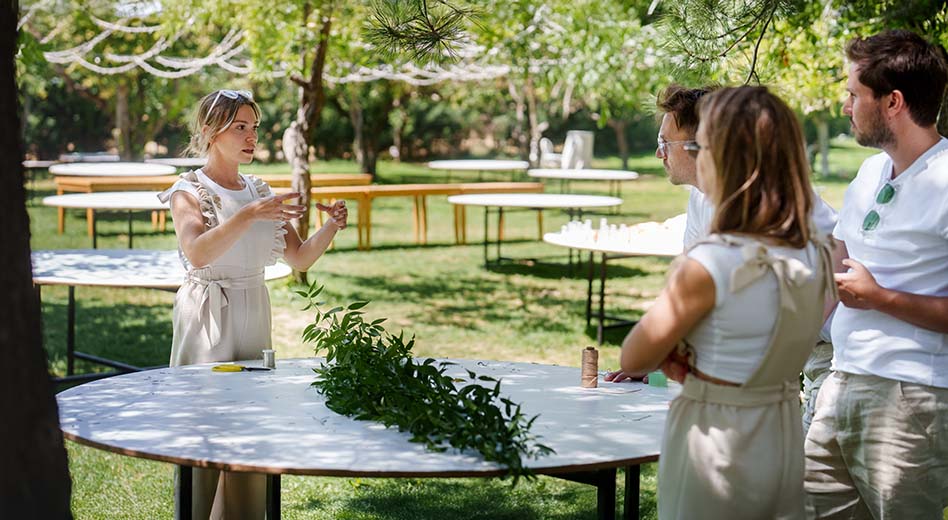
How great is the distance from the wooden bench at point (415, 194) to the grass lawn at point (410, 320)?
0.26 m

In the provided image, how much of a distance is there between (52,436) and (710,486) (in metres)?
1.41

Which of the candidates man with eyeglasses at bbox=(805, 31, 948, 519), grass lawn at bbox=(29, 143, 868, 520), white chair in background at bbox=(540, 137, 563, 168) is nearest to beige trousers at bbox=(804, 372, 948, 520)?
man with eyeglasses at bbox=(805, 31, 948, 519)

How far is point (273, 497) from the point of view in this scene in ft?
10.2

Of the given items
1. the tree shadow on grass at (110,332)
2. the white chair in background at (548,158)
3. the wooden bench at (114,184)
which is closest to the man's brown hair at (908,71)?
the tree shadow on grass at (110,332)

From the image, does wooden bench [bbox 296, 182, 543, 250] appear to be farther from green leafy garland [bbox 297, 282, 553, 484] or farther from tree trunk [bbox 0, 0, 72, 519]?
tree trunk [bbox 0, 0, 72, 519]

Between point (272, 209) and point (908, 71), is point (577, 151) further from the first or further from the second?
point (908, 71)

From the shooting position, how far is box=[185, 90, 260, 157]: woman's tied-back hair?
3.92 meters

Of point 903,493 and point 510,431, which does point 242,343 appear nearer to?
point 510,431

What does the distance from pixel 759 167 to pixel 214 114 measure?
231cm

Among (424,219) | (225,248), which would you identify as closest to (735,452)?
(225,248)

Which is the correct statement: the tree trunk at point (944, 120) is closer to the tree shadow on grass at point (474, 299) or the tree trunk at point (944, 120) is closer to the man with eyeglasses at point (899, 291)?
the man with eyeglasses at point (899, 291)

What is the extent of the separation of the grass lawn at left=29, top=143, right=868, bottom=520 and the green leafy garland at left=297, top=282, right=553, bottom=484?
0.59 m

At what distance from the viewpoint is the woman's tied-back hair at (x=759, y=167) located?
2.17 m

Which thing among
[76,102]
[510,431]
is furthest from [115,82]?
[510,431]
